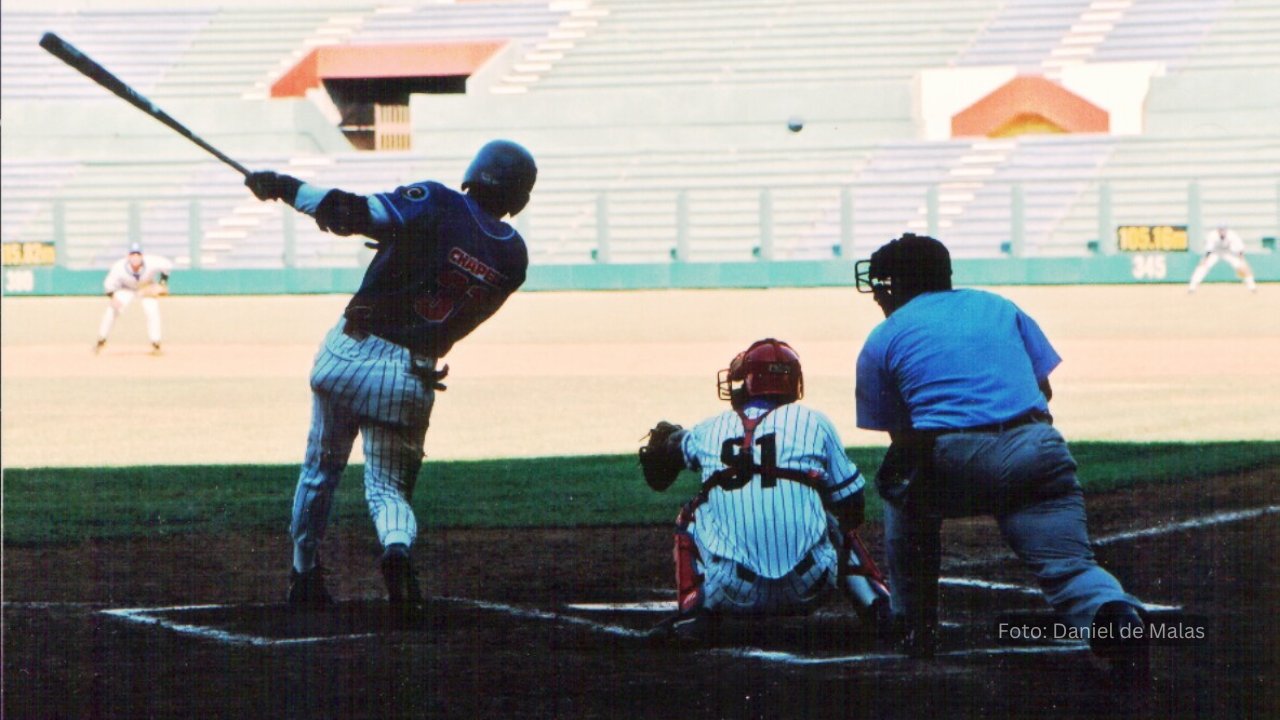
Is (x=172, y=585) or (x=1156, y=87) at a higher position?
(x=1156, y=87)

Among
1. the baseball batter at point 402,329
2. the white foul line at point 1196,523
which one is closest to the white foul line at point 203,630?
the baseball batter at point 402,329

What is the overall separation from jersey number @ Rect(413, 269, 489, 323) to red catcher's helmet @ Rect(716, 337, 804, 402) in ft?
3.40

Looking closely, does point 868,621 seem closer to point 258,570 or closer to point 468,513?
point 258,570

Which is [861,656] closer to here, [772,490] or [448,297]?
[772,490]

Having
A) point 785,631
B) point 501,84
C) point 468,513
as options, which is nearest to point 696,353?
point 468,513

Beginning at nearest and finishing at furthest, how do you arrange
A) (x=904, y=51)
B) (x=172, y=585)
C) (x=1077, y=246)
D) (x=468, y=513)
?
(x=172, y=585) → (x=468, y=513) → (x=1077, y=246) → (x=904, y=51)

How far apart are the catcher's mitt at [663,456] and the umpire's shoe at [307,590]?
4.76 ft

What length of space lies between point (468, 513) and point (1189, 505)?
3882 mm

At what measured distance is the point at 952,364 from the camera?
5.07 metres

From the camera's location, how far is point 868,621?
589 centimetres

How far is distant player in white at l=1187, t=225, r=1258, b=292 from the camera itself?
30203 mm

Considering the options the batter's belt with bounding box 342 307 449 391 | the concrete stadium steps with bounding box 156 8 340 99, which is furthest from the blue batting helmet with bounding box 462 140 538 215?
the concrete stadium steps with bounding box 156 8 340 99

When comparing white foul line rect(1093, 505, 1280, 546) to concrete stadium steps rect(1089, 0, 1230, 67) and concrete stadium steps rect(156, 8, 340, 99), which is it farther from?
concrete stadium steps rect(156, 8, 340, 99)

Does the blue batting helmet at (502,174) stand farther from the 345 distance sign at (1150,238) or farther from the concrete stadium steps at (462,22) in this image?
the concrete stadium steps at (462,22)
